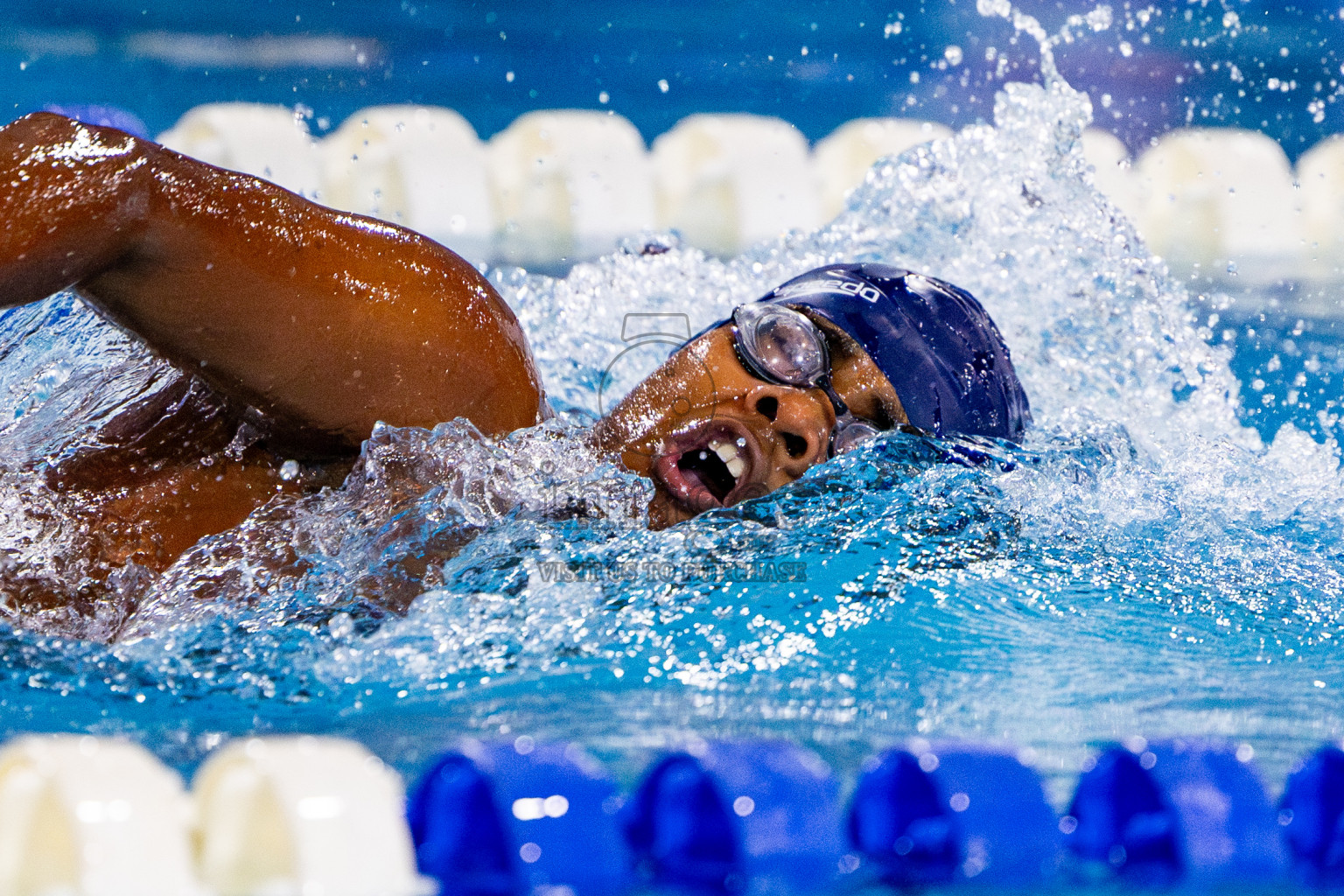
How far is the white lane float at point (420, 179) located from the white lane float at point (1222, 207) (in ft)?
11.4

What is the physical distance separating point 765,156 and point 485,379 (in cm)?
546

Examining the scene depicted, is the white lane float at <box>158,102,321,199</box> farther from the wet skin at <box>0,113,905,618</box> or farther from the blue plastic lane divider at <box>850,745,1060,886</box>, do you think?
the blue plastic lane divider at <box>850,745,1060,886</box>

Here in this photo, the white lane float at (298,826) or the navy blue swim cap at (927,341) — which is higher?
the navy blue swim cap at (927,341)

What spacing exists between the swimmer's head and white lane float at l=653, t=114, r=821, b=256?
4086 millimetres

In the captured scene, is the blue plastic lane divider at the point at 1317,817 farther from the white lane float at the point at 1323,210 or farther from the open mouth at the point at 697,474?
the white lane float at the point at 1323,210

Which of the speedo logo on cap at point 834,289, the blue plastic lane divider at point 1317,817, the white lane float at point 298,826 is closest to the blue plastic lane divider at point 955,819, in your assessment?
the blue plastic lane divider at point 1317,817

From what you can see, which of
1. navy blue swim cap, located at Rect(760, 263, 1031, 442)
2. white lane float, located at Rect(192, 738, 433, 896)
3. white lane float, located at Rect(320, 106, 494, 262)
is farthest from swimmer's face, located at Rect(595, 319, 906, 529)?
white lane float, located at Rect(320, 106, 494, 262)

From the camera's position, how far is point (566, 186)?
6.60 meters

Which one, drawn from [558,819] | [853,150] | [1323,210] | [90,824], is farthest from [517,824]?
[1323,210]

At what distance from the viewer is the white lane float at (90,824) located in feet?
2.83

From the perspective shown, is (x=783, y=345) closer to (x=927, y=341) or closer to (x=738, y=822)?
(x=927, y=341)

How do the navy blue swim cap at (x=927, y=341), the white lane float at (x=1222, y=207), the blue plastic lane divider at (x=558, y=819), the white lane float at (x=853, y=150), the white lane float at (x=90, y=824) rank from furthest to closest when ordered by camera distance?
the white lane float at (x=853, y=150) < the white lane float at (x=1222, y=207) < the navy blue swim cap at (x=927, y=341) < the blue plastic lane divider at (x=558, y=819) < the white lane float at (x=90, y=824)

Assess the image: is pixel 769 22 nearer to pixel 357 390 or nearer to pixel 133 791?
pixel 357 390

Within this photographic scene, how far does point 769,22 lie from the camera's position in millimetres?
8641
